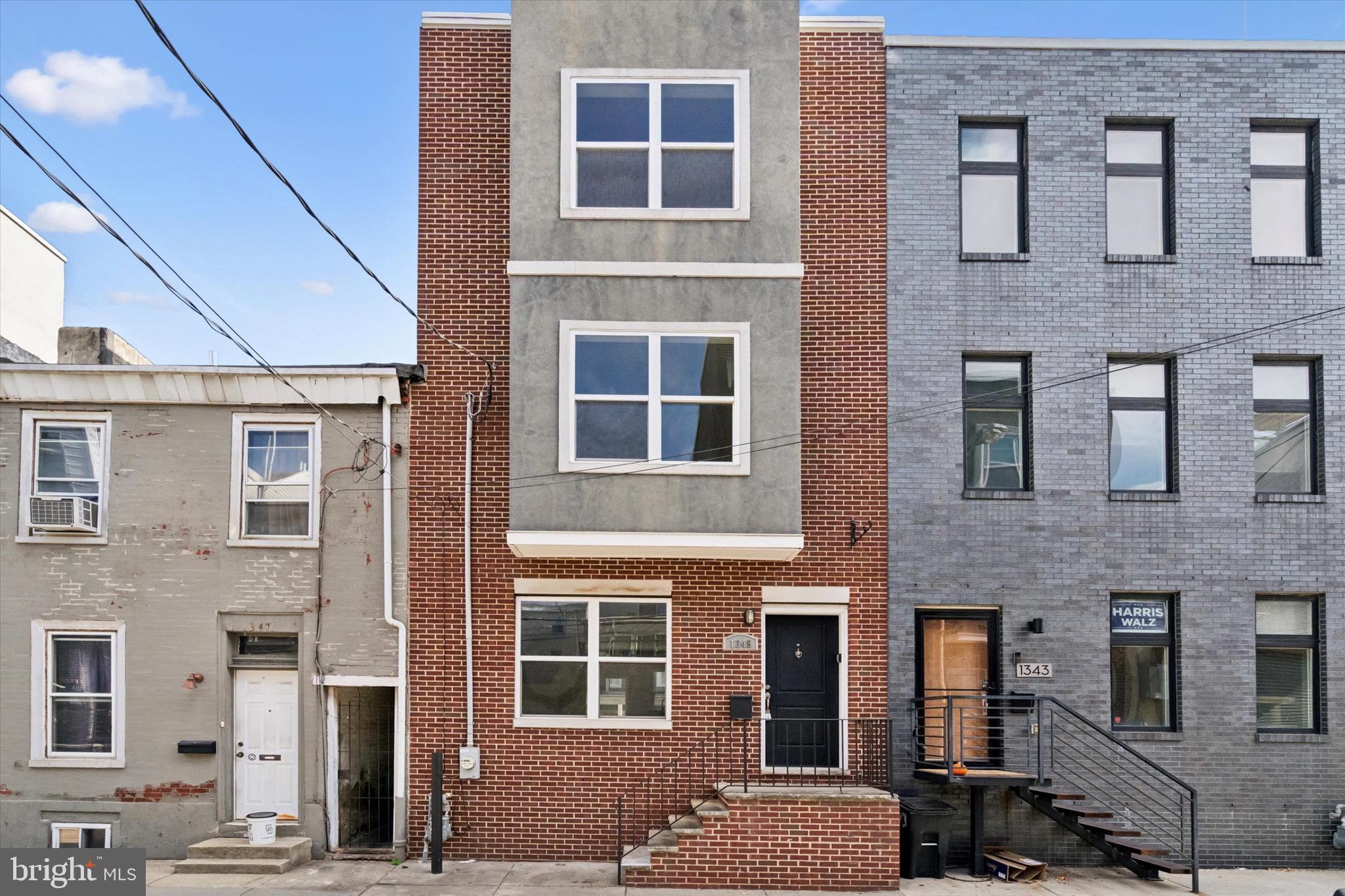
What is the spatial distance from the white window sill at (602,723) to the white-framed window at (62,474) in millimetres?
5518

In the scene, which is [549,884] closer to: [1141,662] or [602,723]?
[602,723]

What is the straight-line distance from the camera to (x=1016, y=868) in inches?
420

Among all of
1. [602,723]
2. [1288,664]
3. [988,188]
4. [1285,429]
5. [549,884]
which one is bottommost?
[549,884]

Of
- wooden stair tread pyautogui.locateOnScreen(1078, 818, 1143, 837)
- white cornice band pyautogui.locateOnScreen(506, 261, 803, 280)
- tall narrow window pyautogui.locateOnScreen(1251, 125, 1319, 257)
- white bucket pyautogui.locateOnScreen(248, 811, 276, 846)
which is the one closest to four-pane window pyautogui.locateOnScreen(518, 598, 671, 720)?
white bucket pyautogui.locateOnScreen(248, 811, 276, 846)

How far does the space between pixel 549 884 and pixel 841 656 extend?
409 centimetres

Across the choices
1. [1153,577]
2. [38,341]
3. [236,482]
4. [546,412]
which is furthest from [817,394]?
[38,341]

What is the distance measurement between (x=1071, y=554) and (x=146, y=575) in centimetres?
1100

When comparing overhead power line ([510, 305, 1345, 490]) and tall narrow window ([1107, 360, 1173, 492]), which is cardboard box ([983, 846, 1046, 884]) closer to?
tall narrow window ([1107, 360, 1173, 492])

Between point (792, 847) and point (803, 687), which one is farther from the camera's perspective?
point (803, 687)

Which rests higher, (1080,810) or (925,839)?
(1080,810)

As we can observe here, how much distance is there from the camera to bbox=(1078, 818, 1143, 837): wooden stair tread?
419 inches

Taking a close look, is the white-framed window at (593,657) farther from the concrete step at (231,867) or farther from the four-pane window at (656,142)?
the four-pane window at (656,142)

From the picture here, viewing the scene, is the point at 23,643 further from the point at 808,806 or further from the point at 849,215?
the point at 849,215

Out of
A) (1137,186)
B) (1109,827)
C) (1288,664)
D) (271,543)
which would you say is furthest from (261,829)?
(1137,186)
